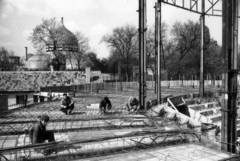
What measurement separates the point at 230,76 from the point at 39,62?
52.6 metres

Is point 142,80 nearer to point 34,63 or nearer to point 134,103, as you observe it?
point 134,103

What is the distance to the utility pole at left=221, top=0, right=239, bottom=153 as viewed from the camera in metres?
6.07

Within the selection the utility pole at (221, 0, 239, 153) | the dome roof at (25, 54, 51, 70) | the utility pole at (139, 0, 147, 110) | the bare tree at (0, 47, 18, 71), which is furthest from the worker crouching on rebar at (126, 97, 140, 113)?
the bare tree at (0, 47, 18, 71)

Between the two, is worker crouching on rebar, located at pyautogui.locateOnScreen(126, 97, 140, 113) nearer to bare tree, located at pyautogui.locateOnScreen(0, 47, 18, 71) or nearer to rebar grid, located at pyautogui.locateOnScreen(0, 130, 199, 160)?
rebar grid, located at pyautogui.locateOnScreen(0, 130, 199, 160)

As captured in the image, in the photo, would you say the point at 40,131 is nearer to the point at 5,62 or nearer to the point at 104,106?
the point at 104,106

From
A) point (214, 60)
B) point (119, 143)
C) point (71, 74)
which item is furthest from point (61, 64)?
point (119, 143)

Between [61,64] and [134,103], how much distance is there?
3796 cm

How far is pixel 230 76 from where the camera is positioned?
6.09 meters

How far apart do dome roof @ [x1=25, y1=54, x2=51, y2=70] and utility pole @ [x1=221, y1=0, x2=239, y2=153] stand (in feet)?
141

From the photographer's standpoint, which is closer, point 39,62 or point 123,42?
point 123,42

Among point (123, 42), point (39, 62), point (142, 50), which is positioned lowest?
point (142, 50)

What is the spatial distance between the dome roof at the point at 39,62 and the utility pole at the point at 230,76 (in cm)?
4312

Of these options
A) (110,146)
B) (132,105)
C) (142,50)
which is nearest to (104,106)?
(132,105)

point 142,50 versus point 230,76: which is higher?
point 142,50
